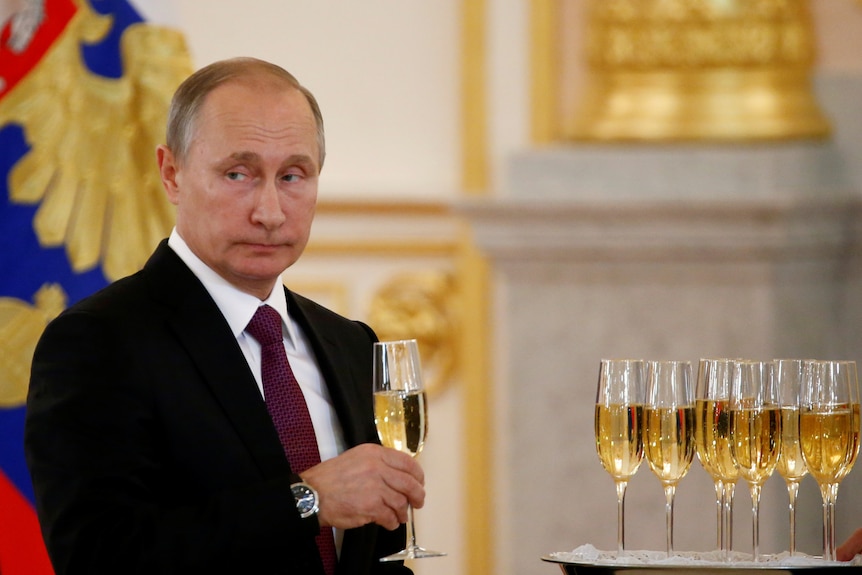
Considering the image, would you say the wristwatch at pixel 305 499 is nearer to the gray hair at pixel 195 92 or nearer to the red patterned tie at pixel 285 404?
the red patterned tie at pixel 285 404

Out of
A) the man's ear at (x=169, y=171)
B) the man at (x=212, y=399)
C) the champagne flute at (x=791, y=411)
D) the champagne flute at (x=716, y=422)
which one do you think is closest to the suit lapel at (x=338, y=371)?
the man at (x=212, y=399)

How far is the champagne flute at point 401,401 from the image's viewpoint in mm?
1783

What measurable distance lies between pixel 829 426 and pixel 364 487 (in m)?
0.61

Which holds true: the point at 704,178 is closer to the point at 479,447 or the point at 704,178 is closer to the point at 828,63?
the point at 828,63

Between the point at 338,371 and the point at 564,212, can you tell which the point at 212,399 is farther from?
the point at 564,212

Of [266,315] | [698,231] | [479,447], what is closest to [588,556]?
[266,315]

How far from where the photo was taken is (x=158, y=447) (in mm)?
1756

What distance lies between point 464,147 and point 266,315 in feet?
8.21

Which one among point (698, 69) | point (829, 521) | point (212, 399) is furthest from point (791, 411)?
point (698, 69)

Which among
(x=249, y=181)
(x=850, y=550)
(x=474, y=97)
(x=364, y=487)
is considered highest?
(x=474, y=97)

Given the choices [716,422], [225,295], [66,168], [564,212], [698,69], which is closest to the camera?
[716,422]

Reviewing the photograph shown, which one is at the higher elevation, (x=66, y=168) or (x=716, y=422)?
(x=66, y=168)

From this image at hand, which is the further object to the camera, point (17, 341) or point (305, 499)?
point (17, 341)

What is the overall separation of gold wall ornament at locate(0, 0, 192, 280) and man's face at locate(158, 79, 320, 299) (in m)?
1.17
